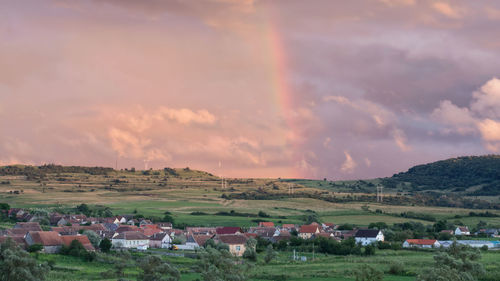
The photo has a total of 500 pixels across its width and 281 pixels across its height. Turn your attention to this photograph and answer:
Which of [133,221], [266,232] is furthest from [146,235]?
[133,221]

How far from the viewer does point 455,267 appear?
217 feet

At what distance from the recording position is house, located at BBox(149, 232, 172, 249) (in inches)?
4953

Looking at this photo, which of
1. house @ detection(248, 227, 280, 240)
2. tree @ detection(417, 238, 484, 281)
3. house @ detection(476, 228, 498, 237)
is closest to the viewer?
tree @ detection(417, 238, 484, 281)

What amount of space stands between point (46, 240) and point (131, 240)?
26.3m

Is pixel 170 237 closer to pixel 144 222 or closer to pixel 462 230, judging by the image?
pixel 144 222

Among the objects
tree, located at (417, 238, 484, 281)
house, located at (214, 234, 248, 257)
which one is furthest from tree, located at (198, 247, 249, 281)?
house, located at (214, 234, 248, 257)

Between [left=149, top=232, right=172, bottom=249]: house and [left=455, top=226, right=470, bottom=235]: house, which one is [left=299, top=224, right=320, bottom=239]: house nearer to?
[left=149, top=232, right=172, bottom=249]: house

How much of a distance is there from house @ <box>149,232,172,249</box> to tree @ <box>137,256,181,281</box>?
2427 inches

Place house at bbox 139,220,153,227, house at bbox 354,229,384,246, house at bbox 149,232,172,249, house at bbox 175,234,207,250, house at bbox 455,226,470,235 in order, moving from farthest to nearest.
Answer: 1. house at bbox 139,220,153,227
2. house at bbox 455,226,470,235
3. house at bbox 354,229,384,246
4. house at bbox 149,232,172,249
5. house at bbox 175,234,207,250

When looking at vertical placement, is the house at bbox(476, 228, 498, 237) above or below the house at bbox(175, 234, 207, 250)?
above

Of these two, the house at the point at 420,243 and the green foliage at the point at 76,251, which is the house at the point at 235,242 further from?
the house at the point at 420,243

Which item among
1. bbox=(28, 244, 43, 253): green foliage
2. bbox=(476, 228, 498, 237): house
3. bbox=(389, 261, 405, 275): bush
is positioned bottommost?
bbox=(389, 261, 405, 275): bush

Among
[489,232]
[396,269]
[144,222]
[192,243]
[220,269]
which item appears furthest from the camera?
[144,222]

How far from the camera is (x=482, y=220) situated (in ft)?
604
